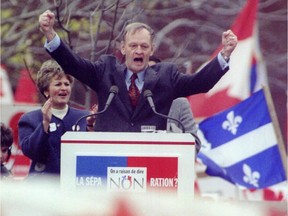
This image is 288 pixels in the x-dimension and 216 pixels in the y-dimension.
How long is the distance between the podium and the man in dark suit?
2.71ft

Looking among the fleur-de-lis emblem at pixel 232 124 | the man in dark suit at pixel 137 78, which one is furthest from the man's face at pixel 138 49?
the fleur-de-lis emblem at pixel 232 124

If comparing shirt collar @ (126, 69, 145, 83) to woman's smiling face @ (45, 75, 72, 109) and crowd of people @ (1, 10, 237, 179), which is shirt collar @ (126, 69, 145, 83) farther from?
woman's smiling face @ (45, 75, 72, 109)

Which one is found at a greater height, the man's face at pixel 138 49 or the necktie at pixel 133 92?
the man's face at pixel 138 49

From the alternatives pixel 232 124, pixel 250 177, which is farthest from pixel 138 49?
pixel 232 124

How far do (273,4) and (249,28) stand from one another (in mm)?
6419

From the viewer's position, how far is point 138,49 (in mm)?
6348

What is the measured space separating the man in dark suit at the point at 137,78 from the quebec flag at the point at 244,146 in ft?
15.3

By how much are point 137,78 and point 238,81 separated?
18.6ft

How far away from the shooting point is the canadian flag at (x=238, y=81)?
1195 cm

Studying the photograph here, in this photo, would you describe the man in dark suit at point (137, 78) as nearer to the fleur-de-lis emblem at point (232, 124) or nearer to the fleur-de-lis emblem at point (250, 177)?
the fleur-de-lis emblem at point (250, 177)

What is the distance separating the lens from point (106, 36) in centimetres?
1057

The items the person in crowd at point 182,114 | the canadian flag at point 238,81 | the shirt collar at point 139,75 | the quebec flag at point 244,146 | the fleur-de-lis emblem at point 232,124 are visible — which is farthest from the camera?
the canadian flag at point 238,81

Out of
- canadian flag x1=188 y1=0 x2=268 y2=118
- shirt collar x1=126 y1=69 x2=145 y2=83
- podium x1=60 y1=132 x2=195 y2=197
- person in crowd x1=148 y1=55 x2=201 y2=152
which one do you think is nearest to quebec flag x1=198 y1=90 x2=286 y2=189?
canadian flag x1=188 y1=0 x2=268 y2=118

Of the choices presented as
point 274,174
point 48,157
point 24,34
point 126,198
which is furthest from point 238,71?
point 126,198
